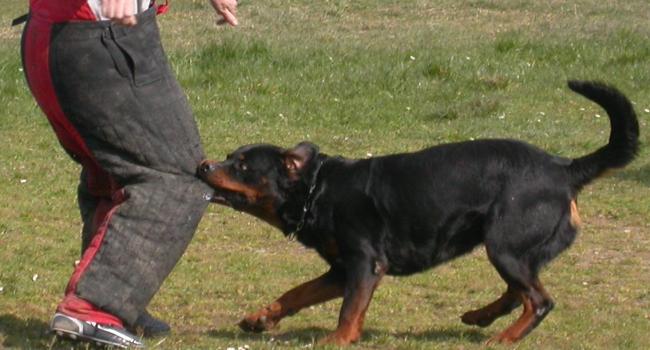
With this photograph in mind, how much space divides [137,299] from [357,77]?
27.9 feet

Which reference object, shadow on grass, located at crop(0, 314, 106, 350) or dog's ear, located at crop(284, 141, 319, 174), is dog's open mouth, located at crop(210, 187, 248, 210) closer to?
dog's ear, located at crop(284, 141, 319, 174)

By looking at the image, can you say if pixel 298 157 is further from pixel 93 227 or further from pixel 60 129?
pixel 60 129

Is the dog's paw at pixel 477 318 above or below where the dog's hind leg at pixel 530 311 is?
below

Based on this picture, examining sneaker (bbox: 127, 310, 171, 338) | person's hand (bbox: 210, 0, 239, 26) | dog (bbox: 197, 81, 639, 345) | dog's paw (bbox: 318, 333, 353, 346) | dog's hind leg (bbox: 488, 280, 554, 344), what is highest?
person's hand (bbox: 210, 0, 239, 26)

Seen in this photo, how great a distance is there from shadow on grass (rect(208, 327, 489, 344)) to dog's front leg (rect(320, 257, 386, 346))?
0.62 ft

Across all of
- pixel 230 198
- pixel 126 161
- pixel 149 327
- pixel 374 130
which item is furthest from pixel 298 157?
pixel 374 130

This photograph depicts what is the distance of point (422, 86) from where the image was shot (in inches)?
546

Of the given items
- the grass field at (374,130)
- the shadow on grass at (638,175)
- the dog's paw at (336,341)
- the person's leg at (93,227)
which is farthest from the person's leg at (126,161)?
the shadow on grass at (638,175)

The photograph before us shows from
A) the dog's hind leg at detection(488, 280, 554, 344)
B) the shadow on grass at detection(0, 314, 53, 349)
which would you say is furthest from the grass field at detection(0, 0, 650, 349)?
the dog's hind leg at detection(488, 280, 554, 344)

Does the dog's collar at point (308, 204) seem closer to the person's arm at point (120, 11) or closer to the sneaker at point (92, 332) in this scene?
the sneaker at point (92, 332)

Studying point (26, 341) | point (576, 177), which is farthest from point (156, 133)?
point (576, 177)

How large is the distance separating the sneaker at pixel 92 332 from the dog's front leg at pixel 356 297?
101cm

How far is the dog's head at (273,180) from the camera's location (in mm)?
6574

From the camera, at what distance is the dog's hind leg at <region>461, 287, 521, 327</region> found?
21.8 ft
